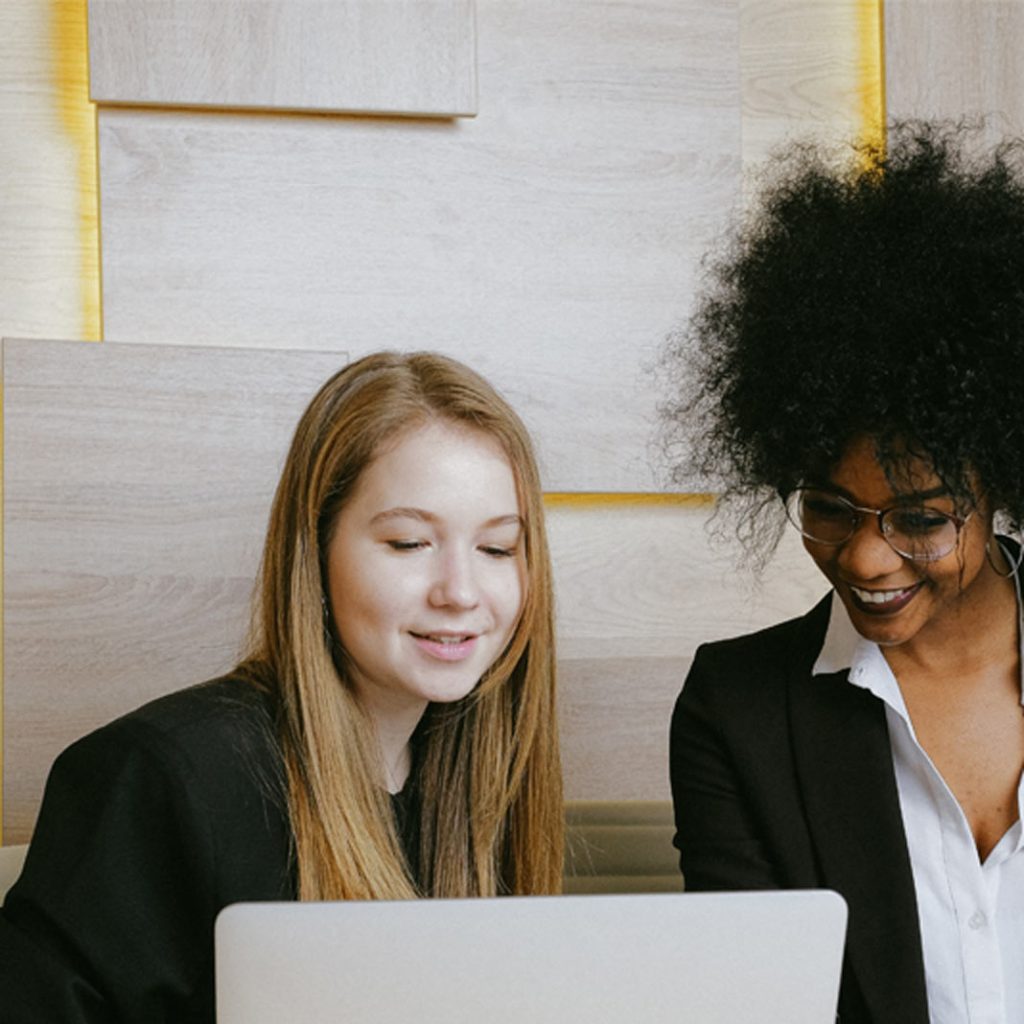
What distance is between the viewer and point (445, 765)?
5.83 feet

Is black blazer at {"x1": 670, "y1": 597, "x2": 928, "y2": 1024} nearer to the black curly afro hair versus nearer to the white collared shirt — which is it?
the white collared shirt

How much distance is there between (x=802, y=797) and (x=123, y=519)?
43.4 inches

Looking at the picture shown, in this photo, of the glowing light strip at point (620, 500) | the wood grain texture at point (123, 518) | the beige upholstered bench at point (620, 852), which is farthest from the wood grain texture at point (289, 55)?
the beige upholstered bench at point (620, 852)

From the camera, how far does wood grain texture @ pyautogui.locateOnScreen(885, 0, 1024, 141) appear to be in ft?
8.91

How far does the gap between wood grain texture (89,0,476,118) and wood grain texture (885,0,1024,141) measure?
72cm

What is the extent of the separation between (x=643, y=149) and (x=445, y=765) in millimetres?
1245

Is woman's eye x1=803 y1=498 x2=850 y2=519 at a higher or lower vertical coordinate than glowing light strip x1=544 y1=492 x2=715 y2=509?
higher

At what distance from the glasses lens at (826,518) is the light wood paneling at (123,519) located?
98cm

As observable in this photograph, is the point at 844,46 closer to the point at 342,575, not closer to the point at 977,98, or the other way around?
the point at 977,98

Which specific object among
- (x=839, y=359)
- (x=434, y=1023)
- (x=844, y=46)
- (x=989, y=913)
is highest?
(x=844, y=46)

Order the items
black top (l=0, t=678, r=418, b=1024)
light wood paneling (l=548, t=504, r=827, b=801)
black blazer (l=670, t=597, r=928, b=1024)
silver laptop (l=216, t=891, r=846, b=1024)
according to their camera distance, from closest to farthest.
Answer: silver laptop (l=216, t=891, r=846, b=1024), black top (l=0, t=678, r=418, b=1024), black blazer (l=670, t=597, r=928, b=1024), light wood paneling (l=548, t=504, r=827, b=801)

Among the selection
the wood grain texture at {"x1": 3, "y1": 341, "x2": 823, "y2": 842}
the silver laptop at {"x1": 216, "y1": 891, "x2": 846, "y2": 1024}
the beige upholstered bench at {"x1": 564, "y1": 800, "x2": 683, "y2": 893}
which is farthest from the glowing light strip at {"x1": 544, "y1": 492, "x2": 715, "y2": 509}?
the silver laptop at {"x1": 216, "y1": 891, "x2": 846, "y2": 1024}

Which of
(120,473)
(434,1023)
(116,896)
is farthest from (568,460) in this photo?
(434,1023)

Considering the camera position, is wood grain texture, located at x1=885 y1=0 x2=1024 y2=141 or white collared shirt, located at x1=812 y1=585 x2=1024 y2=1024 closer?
white collared shirt, located at x1=812 y1=585 x2=1024 y2=1024
